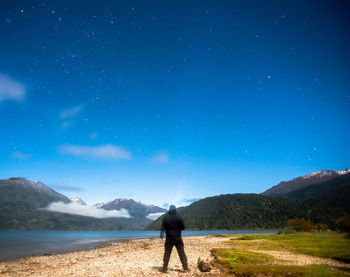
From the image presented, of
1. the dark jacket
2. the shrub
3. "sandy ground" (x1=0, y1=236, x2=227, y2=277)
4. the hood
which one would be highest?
the hood

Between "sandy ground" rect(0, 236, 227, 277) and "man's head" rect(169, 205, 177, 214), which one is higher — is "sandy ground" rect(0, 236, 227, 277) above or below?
below

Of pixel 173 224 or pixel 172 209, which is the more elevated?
pixel 172 209

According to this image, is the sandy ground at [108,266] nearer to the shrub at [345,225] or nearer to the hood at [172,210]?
the hood at [172,210]

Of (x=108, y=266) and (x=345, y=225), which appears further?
(x=345, y=225)

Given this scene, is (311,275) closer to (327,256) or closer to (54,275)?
(327,256)

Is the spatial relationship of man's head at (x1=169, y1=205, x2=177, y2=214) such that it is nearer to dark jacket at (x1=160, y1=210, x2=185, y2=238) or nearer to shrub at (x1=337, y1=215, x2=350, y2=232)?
dark jacket at (x1=160, y1=210, x2=185, y2=238)

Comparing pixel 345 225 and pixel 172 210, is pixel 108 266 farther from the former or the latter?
pixel 345 225

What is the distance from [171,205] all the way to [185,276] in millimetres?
4298

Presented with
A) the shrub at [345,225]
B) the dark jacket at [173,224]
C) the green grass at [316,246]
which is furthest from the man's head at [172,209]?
the shrub at [345,225]

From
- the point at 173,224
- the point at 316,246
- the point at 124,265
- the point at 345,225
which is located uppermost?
the point at 173,224

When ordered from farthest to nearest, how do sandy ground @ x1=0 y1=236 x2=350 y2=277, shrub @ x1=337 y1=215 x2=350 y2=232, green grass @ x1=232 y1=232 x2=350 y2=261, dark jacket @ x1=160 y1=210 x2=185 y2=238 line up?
1. shrub @ x1=337 y1=215 x2=350 y2=232
2. green grass @ x1=232 y1=232 x2=350 y2=261
3. sandy ground @ x1=0 y1=236 x2=350 y2=277
4. dark jacket @ x1=160 y1=210 x2=185 y2=238

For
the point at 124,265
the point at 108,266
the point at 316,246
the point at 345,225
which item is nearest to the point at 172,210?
the point at 124,265

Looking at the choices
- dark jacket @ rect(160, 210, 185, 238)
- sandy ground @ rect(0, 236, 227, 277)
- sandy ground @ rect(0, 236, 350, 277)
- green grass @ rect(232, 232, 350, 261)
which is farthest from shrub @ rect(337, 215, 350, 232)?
dark jacket @ rect(160, 210, 185, 238)

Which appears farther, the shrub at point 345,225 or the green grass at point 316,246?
the shrub at point 345,225
